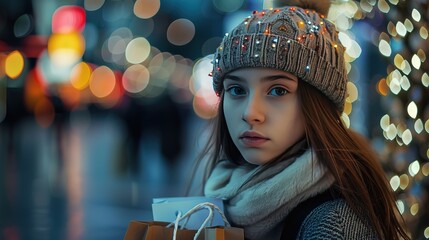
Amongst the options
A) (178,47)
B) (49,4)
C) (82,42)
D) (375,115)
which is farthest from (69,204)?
(178,47)

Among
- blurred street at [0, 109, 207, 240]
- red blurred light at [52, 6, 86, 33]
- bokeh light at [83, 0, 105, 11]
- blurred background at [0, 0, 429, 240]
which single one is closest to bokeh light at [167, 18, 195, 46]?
blurred background at [0, 0, 429, 240]

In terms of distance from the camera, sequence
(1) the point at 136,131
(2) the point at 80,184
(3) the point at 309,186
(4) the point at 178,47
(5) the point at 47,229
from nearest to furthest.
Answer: (3) the point at 309,186
(5) the point at 47,229
(2) the point at 80,184
(1) the point at 136,131
(4) the point at 178,47

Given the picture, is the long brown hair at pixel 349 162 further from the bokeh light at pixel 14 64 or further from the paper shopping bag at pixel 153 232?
the bokeh light at pixel 14 64

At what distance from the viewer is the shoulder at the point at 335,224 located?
2.21m

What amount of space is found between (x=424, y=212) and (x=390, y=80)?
0.65 metres

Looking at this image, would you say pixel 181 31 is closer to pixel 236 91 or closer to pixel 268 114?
pixel 236 91

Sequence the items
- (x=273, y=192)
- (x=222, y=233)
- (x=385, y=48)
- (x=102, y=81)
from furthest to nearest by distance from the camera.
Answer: (x=102, y=81)
(x=385, y=48)
(x=273, y=192)
(x=222, y=233)

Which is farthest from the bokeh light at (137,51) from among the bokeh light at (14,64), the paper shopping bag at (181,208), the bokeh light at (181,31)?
the paper shopping bag at (181,208)

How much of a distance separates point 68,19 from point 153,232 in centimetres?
3007

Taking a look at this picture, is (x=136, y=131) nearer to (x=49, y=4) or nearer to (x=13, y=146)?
(x=13, y=146)

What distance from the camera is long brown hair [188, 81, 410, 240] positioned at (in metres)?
2.36

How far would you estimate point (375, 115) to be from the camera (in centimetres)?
447

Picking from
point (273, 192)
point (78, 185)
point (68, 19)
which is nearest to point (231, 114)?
point (273, 192)

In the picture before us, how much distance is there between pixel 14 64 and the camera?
26984mm
